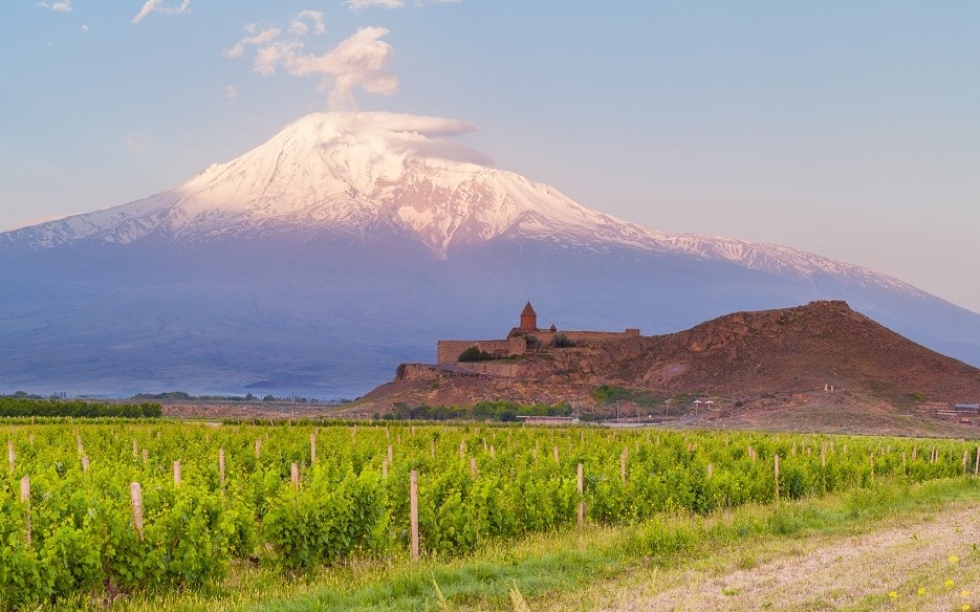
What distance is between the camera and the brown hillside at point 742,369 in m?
98.8

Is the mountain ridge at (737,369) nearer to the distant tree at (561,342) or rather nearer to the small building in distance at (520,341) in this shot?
the small building in distance at (520,341)

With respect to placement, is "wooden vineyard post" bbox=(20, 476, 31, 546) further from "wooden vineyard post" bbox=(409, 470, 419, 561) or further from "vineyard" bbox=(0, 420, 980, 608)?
"wooden vineyard post" bbox=(409, 470, 419, 561)

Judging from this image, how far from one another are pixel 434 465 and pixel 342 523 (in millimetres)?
7122

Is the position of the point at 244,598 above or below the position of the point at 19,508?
below

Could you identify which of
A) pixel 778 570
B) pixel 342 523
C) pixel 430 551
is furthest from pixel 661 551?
pixel 342 523

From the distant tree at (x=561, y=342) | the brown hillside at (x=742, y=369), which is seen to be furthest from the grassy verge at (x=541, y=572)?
the distant tree at (x=561, y=342)

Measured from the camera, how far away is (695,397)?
9962cm

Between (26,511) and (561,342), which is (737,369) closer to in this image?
(561,342)

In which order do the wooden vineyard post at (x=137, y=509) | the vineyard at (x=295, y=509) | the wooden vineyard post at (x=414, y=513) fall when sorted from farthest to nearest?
the wooden vineyard post at (x=414, y=513)
the wooden vineyard post at (x=137, y=509)
the vineyard at (x=295, y=509)

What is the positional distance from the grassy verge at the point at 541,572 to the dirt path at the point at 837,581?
25 cm

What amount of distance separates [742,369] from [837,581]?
3536 inches

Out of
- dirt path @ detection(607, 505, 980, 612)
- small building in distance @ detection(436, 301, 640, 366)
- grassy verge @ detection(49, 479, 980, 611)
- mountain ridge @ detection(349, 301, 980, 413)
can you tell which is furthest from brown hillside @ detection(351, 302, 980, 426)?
dirt path @ detection(607, 505, 980, 612)

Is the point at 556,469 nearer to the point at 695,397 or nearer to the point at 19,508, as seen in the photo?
the point at 19,508

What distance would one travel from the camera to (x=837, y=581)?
17.0 m
